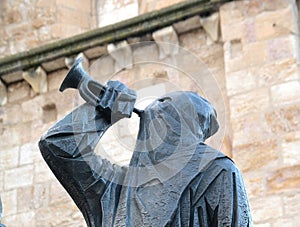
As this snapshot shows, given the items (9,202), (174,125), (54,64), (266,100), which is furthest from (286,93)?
(174,125)

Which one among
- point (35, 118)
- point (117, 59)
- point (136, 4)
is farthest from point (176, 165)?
point (136, 4)

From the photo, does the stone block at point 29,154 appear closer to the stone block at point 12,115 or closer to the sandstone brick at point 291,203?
the stone block at point 12,115

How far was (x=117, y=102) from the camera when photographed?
144 inches

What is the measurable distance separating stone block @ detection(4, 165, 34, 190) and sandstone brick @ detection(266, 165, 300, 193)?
188 centimetres

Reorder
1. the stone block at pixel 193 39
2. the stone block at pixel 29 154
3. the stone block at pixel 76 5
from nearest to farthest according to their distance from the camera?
1. the stone block at pixel 193 39
2. the stone block at pixel 29 154
3. the stone block at pixel 76 5

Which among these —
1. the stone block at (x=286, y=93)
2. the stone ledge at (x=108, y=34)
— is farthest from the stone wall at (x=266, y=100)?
the stone ledge at (x=108, y=34)

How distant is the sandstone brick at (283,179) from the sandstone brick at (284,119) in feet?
0.90

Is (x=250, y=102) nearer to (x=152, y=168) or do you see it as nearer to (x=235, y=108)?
(x=235, y=108)

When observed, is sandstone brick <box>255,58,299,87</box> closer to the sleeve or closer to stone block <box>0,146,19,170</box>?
stone block <box>0,146,19,170</box>

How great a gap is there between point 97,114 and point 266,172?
3.83 meters

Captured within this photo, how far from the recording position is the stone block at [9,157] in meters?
8.70

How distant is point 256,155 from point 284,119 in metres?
0.28

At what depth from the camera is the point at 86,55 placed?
8516 mm

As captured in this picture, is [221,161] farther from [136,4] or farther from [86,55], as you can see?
→ [136,4]
